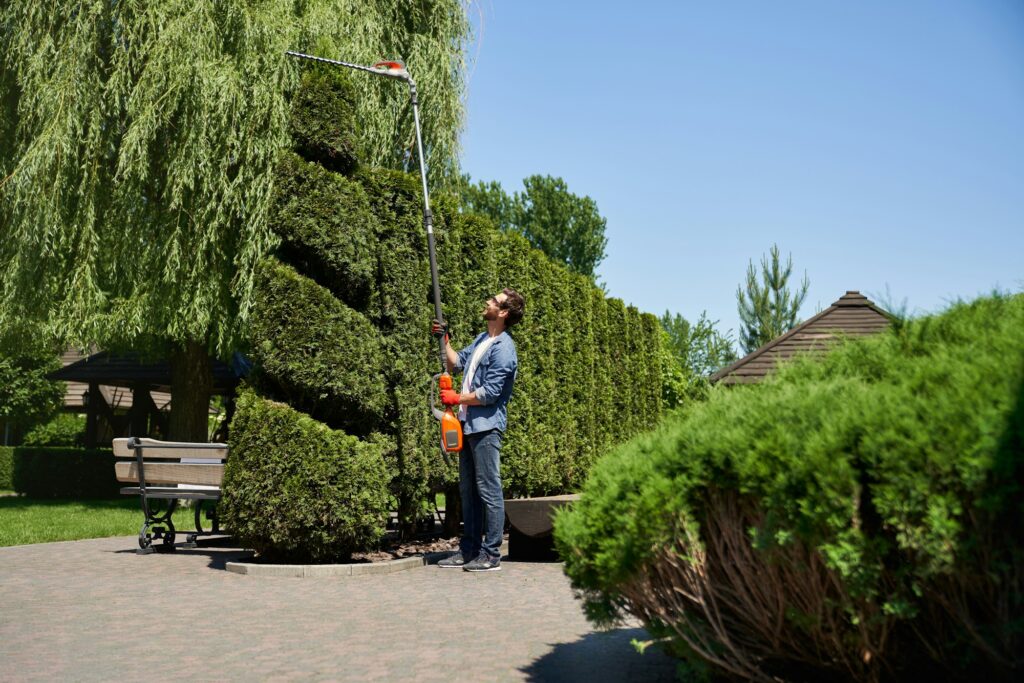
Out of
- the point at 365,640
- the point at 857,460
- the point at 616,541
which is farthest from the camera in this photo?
the point at 365,640

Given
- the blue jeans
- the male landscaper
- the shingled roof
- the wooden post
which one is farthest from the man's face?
the wooden post

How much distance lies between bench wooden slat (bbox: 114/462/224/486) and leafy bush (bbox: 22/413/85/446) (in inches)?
881

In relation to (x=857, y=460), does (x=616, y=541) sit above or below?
below

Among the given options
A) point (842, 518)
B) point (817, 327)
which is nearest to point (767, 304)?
point (817, 327)

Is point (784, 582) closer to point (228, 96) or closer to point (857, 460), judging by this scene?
point (857, 460)

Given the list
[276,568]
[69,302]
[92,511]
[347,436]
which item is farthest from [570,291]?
[92,511]

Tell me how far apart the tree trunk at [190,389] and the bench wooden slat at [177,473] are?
8.42m

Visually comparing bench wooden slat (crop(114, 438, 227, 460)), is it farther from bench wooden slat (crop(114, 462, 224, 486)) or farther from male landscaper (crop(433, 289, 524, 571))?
male landscaper (crop(433, 289, 524, 571))

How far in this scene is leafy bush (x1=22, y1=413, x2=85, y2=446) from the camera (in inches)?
1185

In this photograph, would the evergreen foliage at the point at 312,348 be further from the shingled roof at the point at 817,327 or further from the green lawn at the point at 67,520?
the shingled roof at the point at 817,327

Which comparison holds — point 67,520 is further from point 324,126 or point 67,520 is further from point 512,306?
point 512,306

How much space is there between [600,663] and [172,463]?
5.91m

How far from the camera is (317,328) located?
7797 millimetres

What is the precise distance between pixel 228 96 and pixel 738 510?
13.2 m
